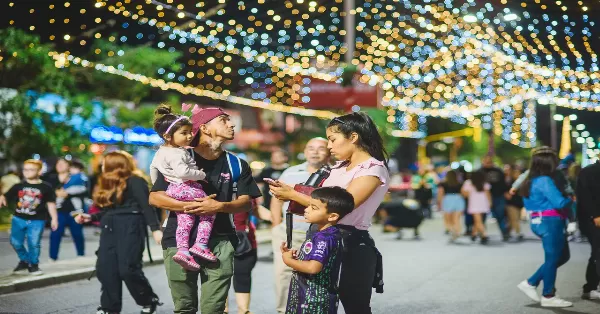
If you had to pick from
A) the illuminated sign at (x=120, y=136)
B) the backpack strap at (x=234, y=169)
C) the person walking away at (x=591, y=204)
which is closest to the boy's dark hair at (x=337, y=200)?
the backpack strap at (x=234, y=169)

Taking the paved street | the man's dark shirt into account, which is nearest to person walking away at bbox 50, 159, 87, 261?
the paved street

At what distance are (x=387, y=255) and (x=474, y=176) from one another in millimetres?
4178

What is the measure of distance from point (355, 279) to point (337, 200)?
19.7 inches

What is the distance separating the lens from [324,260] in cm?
430

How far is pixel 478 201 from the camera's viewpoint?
1703 centimetres

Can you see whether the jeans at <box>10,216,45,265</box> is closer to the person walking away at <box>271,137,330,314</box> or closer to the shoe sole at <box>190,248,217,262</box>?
the person walking away at <box>271,137,330,314</box>

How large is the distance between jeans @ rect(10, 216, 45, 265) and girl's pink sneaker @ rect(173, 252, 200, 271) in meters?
6.19

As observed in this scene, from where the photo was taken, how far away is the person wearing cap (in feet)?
15.9

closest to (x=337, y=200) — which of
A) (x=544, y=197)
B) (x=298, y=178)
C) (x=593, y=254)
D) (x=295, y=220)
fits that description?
(x=295, y=220)

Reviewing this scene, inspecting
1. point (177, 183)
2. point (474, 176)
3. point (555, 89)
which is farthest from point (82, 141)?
point (177, 183)

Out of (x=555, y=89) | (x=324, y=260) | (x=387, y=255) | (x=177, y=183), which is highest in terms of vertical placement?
(x=555, y=89)

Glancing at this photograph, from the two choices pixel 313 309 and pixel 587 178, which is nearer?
pixel 313 309

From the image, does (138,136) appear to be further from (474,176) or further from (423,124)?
(423,124)

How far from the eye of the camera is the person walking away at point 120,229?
22.6ft
